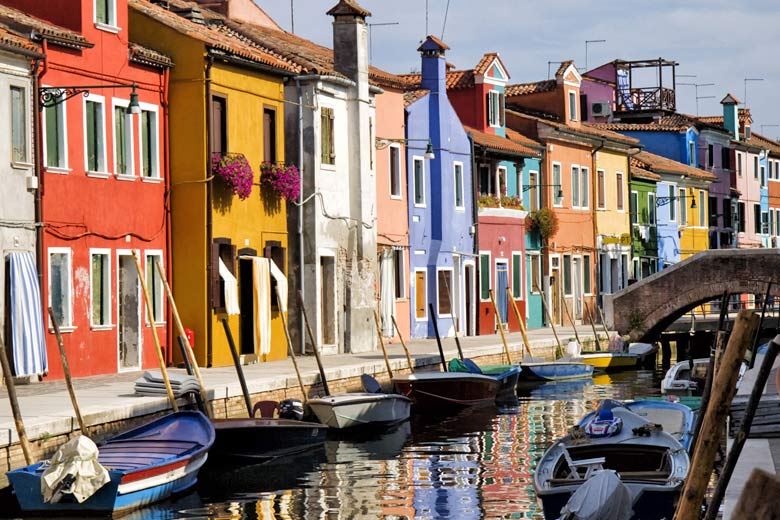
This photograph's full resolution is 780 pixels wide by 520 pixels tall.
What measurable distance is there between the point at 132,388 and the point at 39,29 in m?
5.99

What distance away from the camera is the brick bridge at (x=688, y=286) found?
3384 centimetres

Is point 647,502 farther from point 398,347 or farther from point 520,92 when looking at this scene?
point 520,92

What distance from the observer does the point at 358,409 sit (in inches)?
969

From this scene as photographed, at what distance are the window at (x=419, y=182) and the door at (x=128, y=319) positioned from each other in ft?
48.0

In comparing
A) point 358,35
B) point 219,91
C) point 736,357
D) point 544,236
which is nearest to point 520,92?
point 544,236

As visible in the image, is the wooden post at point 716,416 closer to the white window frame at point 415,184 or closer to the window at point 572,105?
the white window frame at point 415,184

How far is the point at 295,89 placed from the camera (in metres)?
32.1

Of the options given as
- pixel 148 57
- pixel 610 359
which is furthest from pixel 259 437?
pixel 610 359

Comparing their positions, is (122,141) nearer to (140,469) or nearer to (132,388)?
(132,388)

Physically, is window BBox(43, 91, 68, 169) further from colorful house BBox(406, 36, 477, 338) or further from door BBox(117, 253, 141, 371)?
colorful house BBox(406, 36, 477, 338)

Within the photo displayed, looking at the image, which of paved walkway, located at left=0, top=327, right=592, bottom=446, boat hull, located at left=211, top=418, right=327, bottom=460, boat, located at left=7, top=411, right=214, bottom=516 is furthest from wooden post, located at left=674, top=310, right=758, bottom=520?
boat hull, located at left=211, top=418, right=327, bottom=460

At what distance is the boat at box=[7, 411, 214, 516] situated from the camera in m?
15.9

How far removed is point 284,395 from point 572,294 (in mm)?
26932

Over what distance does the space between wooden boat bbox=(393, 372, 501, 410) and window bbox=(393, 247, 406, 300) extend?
30.7 feet
